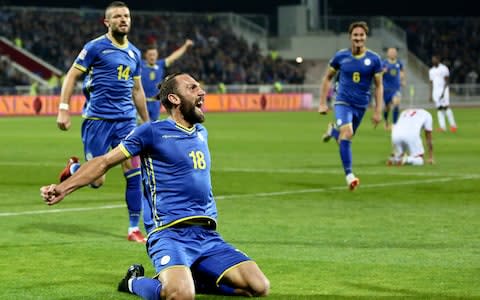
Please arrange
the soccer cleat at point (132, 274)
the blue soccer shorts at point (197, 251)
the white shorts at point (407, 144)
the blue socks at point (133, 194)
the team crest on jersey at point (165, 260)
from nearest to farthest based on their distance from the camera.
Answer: the team crest on jersey at point (165, 260)
the blue soccer shorts at point (197, 251)
the soccer cleat at point (132, 274)
the blue socks at point (133, 194)
the white shorts at point (407, 144)

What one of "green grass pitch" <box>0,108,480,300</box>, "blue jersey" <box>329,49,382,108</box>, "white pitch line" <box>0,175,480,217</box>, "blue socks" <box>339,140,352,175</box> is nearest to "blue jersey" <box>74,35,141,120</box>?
"green grass pitch" <box>0,108,480,300</box>

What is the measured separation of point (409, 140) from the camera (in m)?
21.2

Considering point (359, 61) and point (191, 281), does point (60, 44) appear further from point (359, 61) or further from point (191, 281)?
point (191, 281)

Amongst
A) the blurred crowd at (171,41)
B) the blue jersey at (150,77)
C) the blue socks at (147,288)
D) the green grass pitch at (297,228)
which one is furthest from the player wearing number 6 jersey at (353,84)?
the blurred crowd at (171,41)

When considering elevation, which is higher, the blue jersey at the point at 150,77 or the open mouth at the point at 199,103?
the open mouth at the point at 199,103

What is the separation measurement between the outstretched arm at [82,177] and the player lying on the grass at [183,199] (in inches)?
4.7

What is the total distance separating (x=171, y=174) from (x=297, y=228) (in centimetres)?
434

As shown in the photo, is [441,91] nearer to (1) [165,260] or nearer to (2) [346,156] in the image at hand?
(2) [346,156]

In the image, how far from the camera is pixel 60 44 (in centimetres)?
5675

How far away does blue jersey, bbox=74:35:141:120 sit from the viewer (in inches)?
467

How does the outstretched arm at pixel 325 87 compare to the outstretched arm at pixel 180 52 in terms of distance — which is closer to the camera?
the outstretched arm at pixel 325 87

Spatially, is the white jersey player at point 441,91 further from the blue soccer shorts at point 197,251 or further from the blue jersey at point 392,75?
the blue soccer shorts at point 197,251

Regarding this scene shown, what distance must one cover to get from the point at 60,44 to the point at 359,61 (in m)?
41.4

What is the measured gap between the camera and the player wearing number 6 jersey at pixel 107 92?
11.8 m
